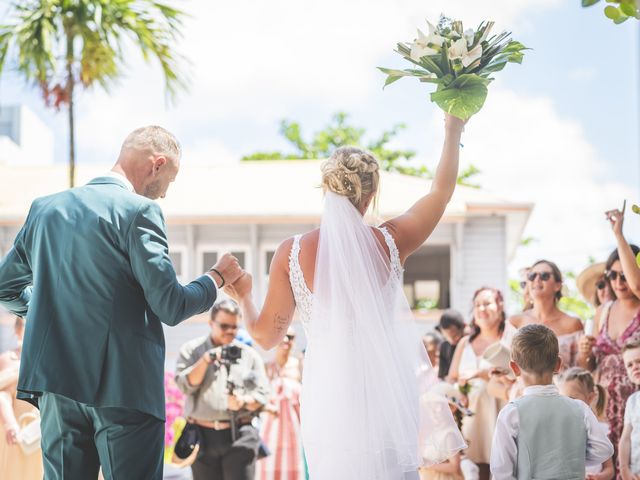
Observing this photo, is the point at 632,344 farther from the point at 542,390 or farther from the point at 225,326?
the point at 225,326

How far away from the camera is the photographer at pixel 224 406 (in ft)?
20.8

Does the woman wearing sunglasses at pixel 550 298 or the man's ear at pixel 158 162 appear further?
the woman wearing sunglasses at pixel 550 298

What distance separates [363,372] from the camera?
3.39 meters

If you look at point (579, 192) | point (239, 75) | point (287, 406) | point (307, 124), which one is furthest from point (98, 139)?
point (287, 406)

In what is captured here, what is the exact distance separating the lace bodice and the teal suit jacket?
1.64ft

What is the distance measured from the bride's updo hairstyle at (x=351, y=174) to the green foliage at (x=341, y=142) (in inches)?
1134

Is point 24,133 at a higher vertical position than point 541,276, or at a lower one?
higher

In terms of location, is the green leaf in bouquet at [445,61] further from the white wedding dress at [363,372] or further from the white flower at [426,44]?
the white wedding dress at [363,372]

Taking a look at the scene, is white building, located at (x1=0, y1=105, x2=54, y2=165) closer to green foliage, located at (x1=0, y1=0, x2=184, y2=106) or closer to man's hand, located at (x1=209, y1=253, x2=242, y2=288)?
green foliage, located at (x1=0, y1=0, x2=184, y2=106)

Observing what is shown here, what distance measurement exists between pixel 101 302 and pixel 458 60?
5.64ft

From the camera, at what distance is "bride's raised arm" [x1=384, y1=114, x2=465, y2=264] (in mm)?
3609

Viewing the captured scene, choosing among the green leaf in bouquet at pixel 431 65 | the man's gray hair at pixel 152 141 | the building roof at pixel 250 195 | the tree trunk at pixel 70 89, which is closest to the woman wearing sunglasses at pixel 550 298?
the green leaf in bouquet at pixel 431 65

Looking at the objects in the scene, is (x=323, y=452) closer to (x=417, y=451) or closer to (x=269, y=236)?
(x=417, y=451)

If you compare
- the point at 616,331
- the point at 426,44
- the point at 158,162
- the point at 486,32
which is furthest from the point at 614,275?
the point at 158,162
